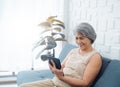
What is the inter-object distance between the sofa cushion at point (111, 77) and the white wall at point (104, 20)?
0.32m

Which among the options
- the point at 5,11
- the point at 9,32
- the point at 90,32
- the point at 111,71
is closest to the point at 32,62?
the point at 9,32

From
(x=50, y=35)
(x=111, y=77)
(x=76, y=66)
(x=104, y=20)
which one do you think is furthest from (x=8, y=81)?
(x=111, y=77)

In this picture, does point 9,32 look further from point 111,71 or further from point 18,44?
point 111,71

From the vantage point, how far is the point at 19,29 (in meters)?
3.14

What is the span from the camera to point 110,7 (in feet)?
7.33

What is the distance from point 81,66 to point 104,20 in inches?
25.7

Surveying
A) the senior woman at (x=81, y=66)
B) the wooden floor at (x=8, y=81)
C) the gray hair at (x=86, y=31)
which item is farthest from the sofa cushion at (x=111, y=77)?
the wooden floor at (x=8, y=81)

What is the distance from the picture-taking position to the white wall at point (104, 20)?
214 centimetres

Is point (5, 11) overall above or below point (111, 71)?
above

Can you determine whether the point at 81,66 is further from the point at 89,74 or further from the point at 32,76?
the point at 32,76

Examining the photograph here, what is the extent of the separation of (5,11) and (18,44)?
485 mm

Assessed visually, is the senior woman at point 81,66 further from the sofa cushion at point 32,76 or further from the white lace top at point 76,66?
the sofa cushion at point 32,76

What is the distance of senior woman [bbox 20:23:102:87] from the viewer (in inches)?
72.1

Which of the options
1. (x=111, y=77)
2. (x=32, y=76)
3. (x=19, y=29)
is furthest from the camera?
(x=19, y=29)
